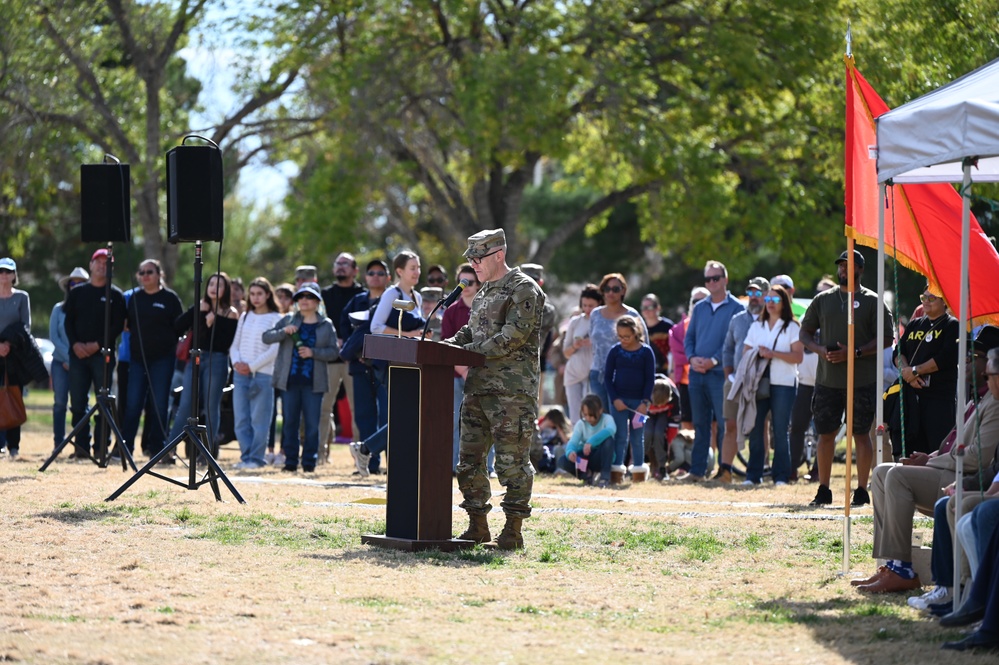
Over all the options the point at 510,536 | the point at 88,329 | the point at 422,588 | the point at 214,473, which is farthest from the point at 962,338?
the point at 88,329

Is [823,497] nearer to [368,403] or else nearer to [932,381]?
[932,381]

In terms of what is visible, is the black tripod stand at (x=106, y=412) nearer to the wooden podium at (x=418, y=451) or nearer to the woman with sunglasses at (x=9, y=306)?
the woman with sunglasses at (x=9, y=306)

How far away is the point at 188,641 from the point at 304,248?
2152 centimetres

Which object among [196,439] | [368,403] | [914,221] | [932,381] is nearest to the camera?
[914,221]

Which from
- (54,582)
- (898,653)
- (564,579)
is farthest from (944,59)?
(54,582)

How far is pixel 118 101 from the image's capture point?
88.6 ft

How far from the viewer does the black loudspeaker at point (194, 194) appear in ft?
36.9

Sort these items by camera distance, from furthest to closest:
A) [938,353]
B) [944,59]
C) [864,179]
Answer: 1. [944,59]
2. [938,353]
3. [864,179]

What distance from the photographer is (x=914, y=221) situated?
9039 millimetres

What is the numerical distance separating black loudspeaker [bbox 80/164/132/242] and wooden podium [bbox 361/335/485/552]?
5372 millimetres

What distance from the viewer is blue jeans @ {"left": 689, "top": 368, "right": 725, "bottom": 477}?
1455 centimetres

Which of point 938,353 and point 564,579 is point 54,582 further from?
point 938,353

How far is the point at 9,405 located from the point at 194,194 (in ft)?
17.8

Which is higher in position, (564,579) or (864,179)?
(864,179)
